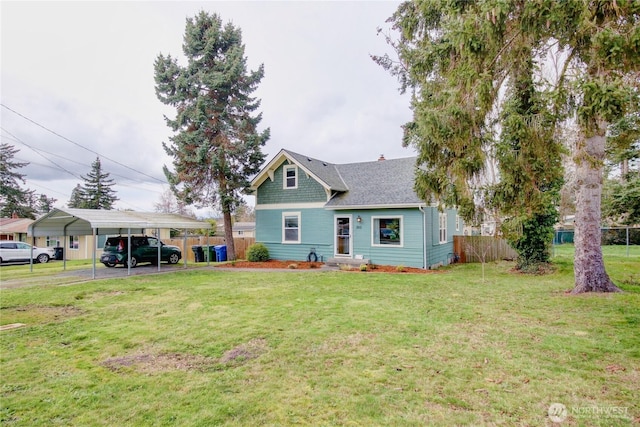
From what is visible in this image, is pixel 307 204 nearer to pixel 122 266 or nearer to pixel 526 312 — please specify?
pixel 122 266

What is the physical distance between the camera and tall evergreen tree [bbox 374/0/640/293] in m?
3.77

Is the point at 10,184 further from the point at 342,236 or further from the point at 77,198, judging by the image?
the point at 342,236

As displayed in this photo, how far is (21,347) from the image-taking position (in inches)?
190

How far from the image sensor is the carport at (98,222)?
11609 mm

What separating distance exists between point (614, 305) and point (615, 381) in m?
4.25

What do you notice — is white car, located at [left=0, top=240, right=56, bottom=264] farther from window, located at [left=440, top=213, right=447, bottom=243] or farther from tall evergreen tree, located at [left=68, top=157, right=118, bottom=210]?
window, located at [left=440, top=213, right=447, bottom=243]

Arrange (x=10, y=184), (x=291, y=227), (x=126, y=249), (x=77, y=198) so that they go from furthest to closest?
(x=77, y=198), (x=10, y=184), (x=291, y=227), (x=126, y=249)

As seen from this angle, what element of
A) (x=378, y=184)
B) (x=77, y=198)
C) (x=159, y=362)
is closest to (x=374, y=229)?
(x=378, y=184)

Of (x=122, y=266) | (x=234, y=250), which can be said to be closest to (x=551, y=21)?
Answer: (x=234, y=250)

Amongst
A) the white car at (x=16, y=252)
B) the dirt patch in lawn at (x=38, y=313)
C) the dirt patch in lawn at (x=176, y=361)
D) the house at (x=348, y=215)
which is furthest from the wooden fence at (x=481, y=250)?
the white car at (x=16, y=252)

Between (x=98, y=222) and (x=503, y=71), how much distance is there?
505 inches

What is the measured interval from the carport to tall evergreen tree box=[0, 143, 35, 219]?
29395mm

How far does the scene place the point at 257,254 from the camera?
Result: 16203mm

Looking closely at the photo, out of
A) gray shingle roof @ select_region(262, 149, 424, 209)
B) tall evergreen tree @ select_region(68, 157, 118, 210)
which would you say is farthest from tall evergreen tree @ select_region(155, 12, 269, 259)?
tall evergreen tree @ select_region(68, 157, 118, 210)
